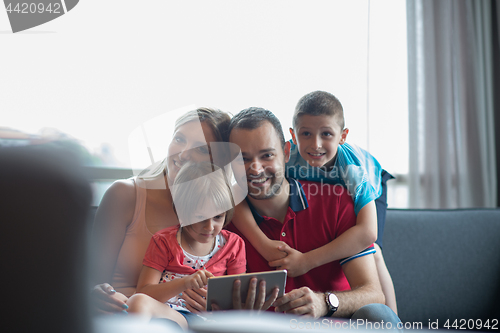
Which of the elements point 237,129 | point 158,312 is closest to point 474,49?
point 237,129

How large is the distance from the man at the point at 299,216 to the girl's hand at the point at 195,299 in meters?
0.26

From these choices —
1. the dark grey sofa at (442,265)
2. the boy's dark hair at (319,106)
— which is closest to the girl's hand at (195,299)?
the boy's dark hair at (319,106)

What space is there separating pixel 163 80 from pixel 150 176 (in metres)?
0.52

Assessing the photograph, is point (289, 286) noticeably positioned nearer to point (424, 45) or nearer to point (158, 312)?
point (158, 312)

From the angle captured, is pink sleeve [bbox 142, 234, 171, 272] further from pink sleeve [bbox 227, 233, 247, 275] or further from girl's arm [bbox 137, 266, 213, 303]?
pink sleeve [bbox 227, 233, 247, 275]

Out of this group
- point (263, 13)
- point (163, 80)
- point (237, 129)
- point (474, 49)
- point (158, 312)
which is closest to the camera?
point (158, 312)

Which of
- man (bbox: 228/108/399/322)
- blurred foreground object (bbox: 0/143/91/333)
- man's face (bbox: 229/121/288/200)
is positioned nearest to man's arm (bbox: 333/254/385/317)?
man (bbox: 228/108/399/322)

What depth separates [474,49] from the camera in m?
2.49

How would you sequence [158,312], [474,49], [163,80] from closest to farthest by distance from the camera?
1. [158,312]
2. [163,80]
3. [474,49]

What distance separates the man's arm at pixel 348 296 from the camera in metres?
0.86

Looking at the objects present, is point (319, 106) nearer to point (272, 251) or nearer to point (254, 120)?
point (254, 120)

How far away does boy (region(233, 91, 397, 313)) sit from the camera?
99 centimetres

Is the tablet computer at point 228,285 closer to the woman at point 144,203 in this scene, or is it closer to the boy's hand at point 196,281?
the boy's hand at point 196,281

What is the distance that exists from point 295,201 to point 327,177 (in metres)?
0.15
